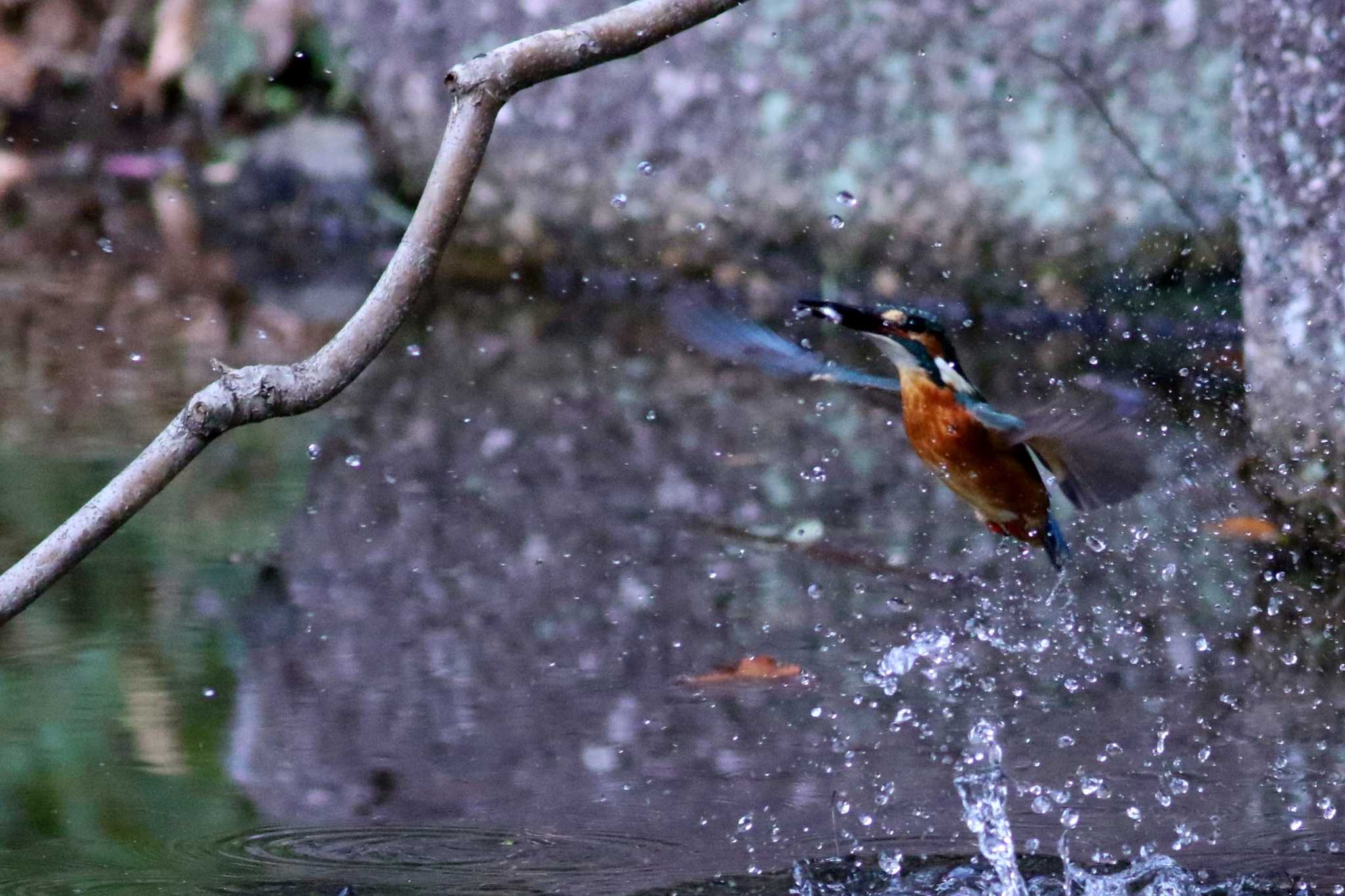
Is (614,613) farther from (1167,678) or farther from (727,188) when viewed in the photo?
(727,188)

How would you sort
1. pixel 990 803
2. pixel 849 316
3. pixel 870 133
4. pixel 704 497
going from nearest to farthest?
pixel 849 316 → pixel 990 803 → pixel 704 497 → pixel 870 133

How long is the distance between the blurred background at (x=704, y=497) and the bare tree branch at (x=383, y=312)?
0.85 m

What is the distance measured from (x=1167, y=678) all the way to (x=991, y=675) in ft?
0.94

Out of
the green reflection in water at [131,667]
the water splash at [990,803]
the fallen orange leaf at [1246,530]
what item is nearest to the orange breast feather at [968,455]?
the water splash at [990,803]

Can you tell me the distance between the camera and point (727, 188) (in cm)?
688

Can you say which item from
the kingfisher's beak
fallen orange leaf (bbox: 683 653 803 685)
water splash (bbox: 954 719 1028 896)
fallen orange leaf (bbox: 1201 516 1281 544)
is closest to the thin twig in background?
fallen orange leaf (bbox: 1201 516 1281 544)

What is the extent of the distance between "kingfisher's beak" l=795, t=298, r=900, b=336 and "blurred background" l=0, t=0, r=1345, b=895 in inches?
26.1

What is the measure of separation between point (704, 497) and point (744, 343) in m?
1.84

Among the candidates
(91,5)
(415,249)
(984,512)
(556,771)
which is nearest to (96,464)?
(556,771)

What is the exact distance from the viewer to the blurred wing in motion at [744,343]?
2.63 m

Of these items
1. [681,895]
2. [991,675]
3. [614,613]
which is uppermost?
[614,613]

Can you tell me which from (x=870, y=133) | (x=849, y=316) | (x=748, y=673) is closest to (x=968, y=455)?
(x=849, y=316)

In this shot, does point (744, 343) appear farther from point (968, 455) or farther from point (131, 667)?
point (131, 667)

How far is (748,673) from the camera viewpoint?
3.28 m
